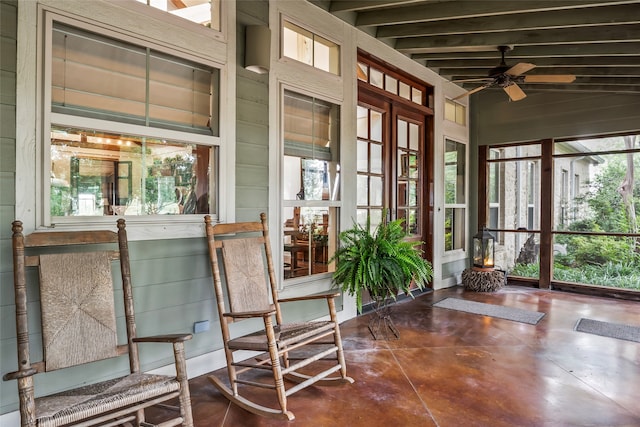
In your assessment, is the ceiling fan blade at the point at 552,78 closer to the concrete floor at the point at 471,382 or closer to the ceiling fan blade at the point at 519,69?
the ceiling fan blade at the point at 519,69

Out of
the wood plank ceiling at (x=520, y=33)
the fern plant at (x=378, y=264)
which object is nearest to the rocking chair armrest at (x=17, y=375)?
the fern plant at (x=378, y=264)

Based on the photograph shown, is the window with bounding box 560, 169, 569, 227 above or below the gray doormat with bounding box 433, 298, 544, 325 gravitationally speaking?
above

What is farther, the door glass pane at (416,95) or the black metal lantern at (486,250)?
the black metal lantern at (486,250)

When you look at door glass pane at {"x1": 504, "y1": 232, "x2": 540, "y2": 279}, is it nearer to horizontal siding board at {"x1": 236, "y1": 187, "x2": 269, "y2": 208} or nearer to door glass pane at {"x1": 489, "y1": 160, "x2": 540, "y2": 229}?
door glass pane at {"x1": 489, "y1": 160, "x2": 540, "y2": 229}

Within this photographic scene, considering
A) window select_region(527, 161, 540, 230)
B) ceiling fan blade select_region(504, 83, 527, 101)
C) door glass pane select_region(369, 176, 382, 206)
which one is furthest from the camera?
window select_region(527, 161, 540, 230)

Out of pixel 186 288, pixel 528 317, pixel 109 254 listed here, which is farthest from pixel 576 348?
pixel 109 254

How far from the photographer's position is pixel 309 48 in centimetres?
368

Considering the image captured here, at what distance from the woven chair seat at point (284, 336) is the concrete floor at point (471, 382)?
0.39 meters

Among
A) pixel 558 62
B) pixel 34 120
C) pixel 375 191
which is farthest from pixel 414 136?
pixel 34 120

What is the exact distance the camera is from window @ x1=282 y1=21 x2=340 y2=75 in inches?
137

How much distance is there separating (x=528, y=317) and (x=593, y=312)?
939 mm

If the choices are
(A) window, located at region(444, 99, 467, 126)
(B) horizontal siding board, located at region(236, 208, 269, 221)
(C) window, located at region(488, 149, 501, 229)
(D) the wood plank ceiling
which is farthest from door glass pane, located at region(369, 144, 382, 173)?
(C) window, located at region(488, 149, 501, 229)

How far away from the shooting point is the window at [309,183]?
349cm

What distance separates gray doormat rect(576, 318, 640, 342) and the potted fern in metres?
1.74
